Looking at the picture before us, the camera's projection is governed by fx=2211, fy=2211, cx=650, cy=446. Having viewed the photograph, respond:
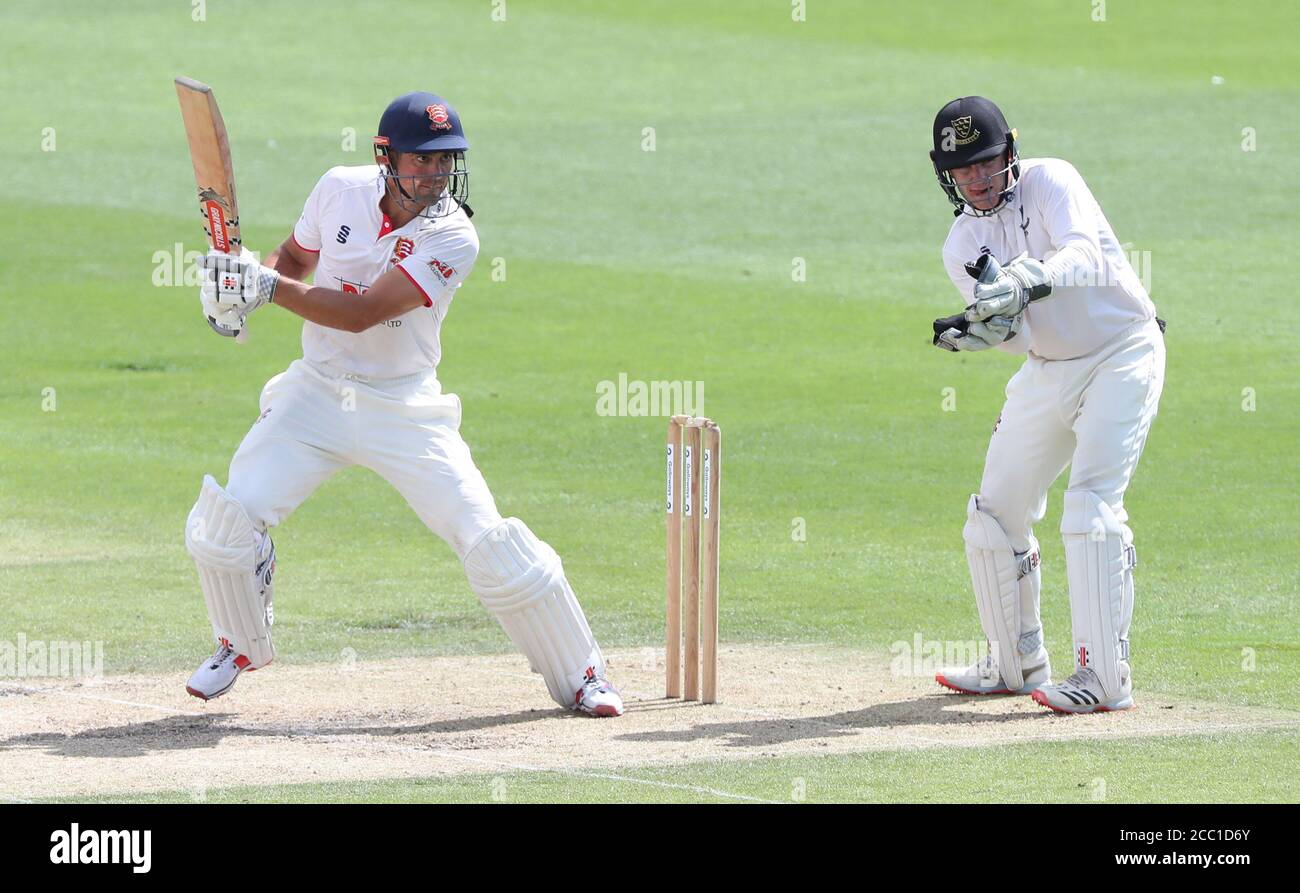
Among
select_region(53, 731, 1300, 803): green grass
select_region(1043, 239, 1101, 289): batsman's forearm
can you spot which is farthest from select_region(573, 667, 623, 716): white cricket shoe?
select_region(1043, 239, 1101, 289): batsman's forearm

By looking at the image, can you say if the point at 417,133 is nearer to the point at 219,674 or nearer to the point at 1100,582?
the point at 219,674

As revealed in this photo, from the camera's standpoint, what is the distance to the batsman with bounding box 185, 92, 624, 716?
7.32 m

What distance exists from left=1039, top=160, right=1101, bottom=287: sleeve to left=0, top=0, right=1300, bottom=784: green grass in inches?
62.7

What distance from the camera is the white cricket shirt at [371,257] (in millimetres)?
7453

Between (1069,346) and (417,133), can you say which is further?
(1069,346)

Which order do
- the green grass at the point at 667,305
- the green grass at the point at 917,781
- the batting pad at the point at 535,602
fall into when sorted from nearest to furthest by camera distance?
the green grass at the point at 917,781
the batting pad at the point at 535,602
the green grass at the point at 667,305

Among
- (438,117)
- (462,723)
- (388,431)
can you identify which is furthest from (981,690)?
(438,117)

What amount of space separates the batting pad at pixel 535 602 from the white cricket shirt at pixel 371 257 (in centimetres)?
69

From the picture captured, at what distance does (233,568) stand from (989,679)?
2703 millimetres

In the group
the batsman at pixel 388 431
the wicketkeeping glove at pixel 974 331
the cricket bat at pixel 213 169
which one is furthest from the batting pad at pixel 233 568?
the wicketkeeping glove at pixel 974 331

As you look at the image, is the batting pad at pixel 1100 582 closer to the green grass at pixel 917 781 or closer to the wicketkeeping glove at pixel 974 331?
the green grass at pixel 917 781

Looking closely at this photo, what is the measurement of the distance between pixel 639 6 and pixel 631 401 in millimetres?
19308

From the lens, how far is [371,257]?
295 inches

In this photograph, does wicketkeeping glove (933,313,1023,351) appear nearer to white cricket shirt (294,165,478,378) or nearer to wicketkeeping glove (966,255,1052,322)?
wicketkeeping glove (966,255,1052,322)
